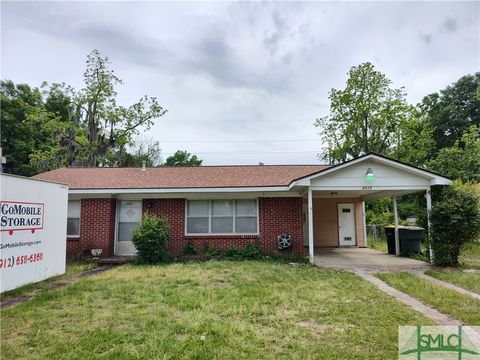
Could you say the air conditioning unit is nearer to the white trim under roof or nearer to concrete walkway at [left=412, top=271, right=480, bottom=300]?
the white trim under roof

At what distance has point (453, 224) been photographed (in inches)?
379

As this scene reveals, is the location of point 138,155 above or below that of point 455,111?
below

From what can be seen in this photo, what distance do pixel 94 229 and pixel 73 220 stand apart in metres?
1.00

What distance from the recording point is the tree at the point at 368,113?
87.4 ft

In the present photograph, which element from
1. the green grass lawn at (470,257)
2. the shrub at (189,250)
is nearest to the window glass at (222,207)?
the shrub at (189,250)

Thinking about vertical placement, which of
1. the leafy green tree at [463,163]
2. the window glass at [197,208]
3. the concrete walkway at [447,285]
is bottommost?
the concrete walkway at [447,285]

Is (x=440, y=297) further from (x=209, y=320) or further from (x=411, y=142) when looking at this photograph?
(x=411, y=142)

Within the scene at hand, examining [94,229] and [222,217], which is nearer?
[94,229]

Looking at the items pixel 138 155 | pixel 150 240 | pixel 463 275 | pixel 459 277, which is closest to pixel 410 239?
pixel 463 275

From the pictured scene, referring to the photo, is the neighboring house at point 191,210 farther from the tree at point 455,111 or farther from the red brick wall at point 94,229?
the tree at point 455,111

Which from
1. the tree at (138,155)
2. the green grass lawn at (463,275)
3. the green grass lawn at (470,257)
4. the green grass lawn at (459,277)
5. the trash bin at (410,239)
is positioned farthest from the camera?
the tree at (138,155)

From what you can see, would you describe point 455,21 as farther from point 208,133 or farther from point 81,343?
point 208,133

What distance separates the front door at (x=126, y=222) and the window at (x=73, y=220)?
147 centimetres

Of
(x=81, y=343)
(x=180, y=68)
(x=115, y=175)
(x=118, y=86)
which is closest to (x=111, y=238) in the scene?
(x=115, y=175)
